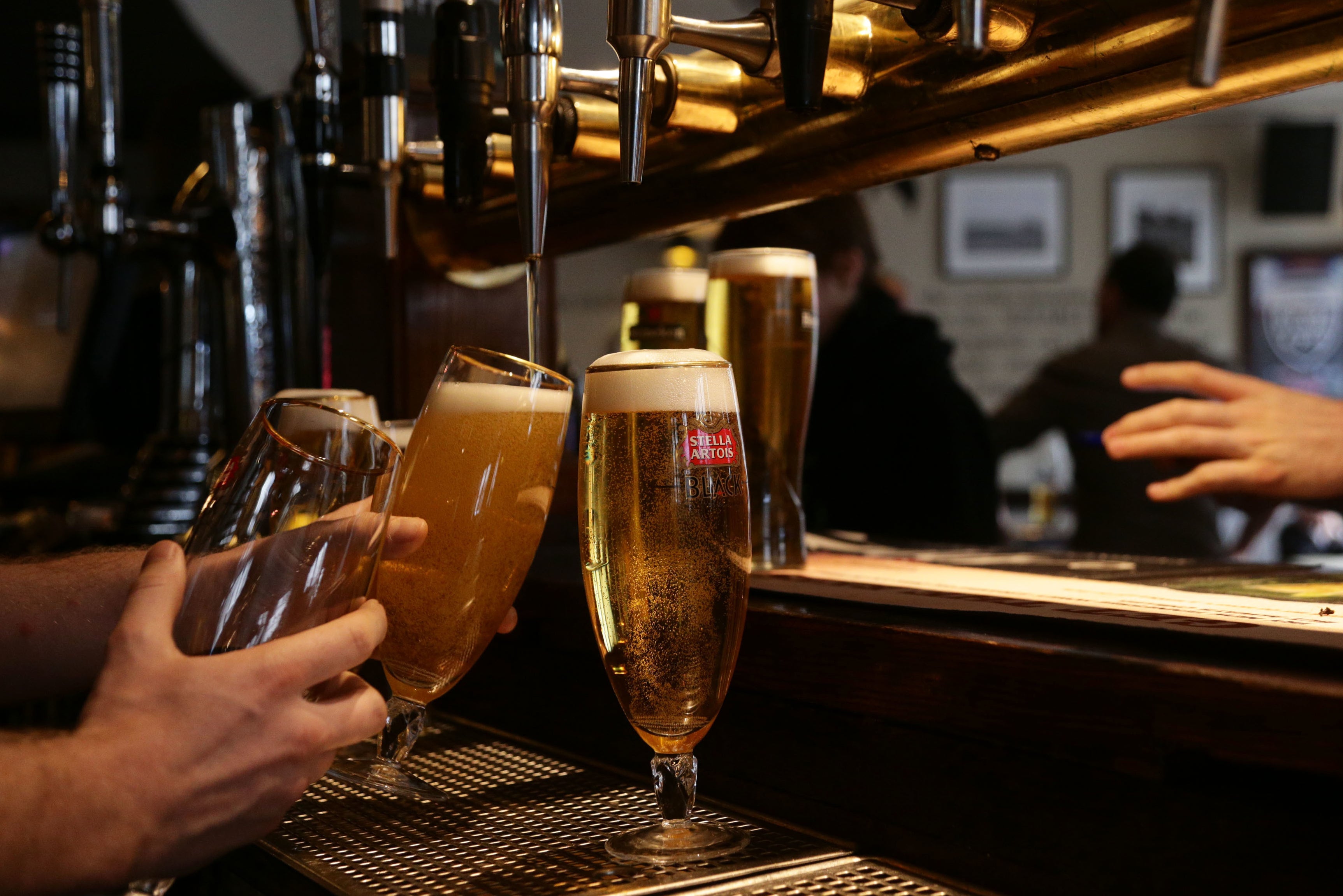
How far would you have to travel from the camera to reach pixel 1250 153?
680 cm

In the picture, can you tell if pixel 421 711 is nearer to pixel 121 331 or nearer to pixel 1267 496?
pixel 1267 496

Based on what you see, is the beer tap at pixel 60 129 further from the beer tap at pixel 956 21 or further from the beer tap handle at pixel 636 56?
the beer tap at pixel 956 21

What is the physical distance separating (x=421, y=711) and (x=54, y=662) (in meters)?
0.28

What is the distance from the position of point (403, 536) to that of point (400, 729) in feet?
0.56

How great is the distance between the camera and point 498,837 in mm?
708

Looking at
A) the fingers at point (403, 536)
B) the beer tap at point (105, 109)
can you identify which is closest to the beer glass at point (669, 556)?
the fingers at point (403, 536)

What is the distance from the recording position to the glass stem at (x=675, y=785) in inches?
27.0

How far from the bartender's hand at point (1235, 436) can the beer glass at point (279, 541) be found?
1.02 m

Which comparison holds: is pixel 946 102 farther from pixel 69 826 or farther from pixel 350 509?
pixel 69 826

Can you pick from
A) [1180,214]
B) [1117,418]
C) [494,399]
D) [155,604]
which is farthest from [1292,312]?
[155,604]

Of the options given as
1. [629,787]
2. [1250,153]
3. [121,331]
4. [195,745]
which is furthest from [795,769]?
[1250,153]

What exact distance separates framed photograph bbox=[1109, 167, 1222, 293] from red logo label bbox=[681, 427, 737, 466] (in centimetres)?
667

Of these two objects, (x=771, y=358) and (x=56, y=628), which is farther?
(x=771, y=358)

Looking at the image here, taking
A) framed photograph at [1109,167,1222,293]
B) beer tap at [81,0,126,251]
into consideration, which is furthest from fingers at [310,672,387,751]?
framed photograph at [1109,167,1222,293]
